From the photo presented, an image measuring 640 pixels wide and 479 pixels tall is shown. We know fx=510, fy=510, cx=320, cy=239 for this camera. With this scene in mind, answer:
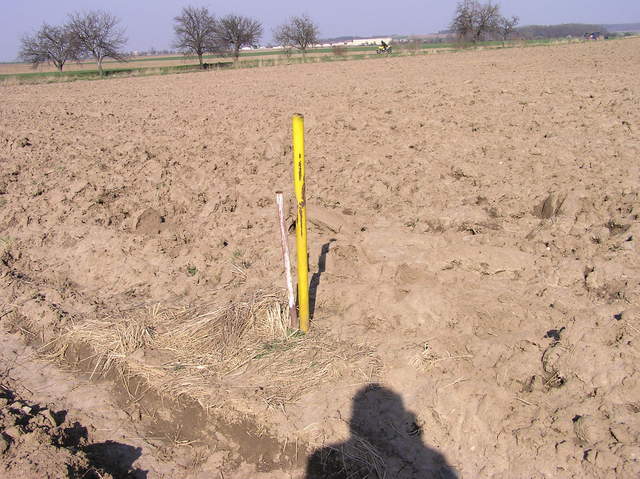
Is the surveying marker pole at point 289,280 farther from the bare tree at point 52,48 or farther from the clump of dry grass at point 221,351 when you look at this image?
the bare tree at point 52,48

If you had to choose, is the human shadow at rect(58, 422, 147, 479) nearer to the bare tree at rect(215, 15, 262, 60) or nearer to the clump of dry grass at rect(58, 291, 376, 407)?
the clump of dry grass at rect(58, 291, 376, 407)

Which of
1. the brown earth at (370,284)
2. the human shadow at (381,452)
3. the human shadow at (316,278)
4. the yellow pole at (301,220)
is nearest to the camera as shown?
the human shadow at (381,452)

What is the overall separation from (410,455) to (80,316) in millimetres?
3265

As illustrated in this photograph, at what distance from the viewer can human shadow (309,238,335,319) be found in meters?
4.41

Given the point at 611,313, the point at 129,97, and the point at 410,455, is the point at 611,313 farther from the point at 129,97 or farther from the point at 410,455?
the point at 129,97

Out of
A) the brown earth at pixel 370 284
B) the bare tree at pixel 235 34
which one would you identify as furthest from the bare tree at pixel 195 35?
the brown earth at pixel 370 284

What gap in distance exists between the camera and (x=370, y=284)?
444 centimetres

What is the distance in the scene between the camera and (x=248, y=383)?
3691mm

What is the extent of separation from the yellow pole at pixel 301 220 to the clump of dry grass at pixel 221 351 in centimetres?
23

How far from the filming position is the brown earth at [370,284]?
318 cm

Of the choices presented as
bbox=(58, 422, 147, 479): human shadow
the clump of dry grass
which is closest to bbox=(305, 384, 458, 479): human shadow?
the clump of dry grass

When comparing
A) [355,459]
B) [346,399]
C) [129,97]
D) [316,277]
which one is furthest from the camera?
[129,97]

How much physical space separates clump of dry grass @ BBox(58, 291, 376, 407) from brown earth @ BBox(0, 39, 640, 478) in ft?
0.07

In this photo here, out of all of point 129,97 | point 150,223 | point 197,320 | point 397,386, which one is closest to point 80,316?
point 197,320
